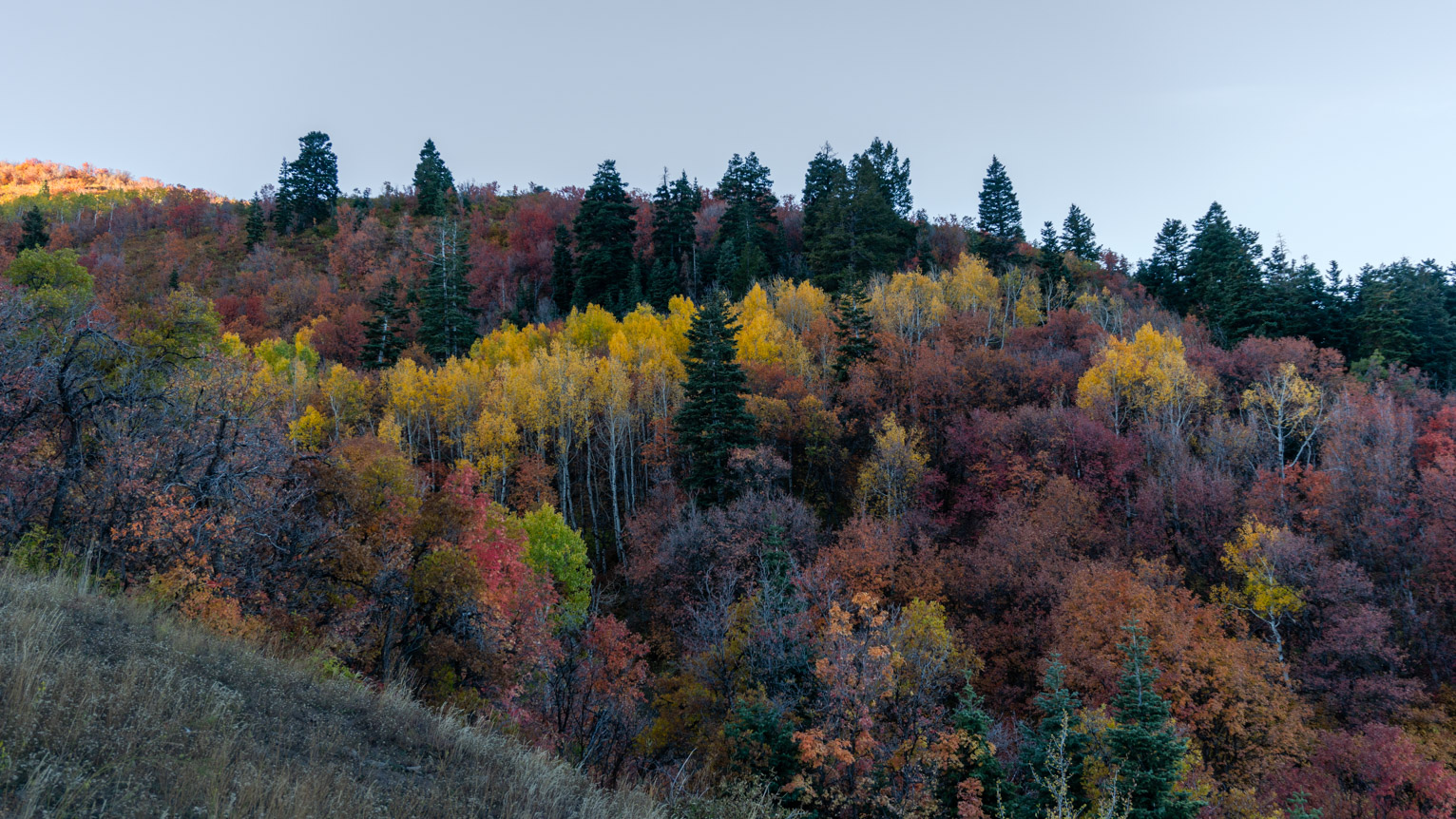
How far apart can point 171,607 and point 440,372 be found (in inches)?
1654

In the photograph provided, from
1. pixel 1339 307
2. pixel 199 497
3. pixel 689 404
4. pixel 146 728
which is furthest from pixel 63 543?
pixel 1339 307

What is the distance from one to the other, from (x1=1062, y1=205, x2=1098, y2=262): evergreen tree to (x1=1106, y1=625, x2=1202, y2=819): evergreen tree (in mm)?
60264

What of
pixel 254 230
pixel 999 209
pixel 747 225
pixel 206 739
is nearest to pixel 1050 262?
pixel 999 209

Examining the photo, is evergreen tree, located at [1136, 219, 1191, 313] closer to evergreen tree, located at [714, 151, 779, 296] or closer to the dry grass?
evergreen tree, located at [714, 151, 779, 296]

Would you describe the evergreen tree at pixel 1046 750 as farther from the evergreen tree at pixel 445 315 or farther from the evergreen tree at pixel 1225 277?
the evergreen tree at pixel 445 315

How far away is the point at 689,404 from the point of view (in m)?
40.1

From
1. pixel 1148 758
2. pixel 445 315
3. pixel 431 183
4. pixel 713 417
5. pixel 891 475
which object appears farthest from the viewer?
pixel 431 183

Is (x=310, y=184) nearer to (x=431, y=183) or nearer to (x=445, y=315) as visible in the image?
(x=431, y=183)

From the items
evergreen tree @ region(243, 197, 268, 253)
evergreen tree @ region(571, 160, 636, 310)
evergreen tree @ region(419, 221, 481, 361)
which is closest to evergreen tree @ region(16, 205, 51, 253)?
evergreen tree @ region(243, 197, 268, 253)

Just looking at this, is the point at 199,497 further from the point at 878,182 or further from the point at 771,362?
the point at 878,182

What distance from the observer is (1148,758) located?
18.4 metres

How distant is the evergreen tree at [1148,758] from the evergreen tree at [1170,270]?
52724mm

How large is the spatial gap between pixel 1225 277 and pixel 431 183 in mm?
92340

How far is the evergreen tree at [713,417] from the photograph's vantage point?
3953 centimetres
